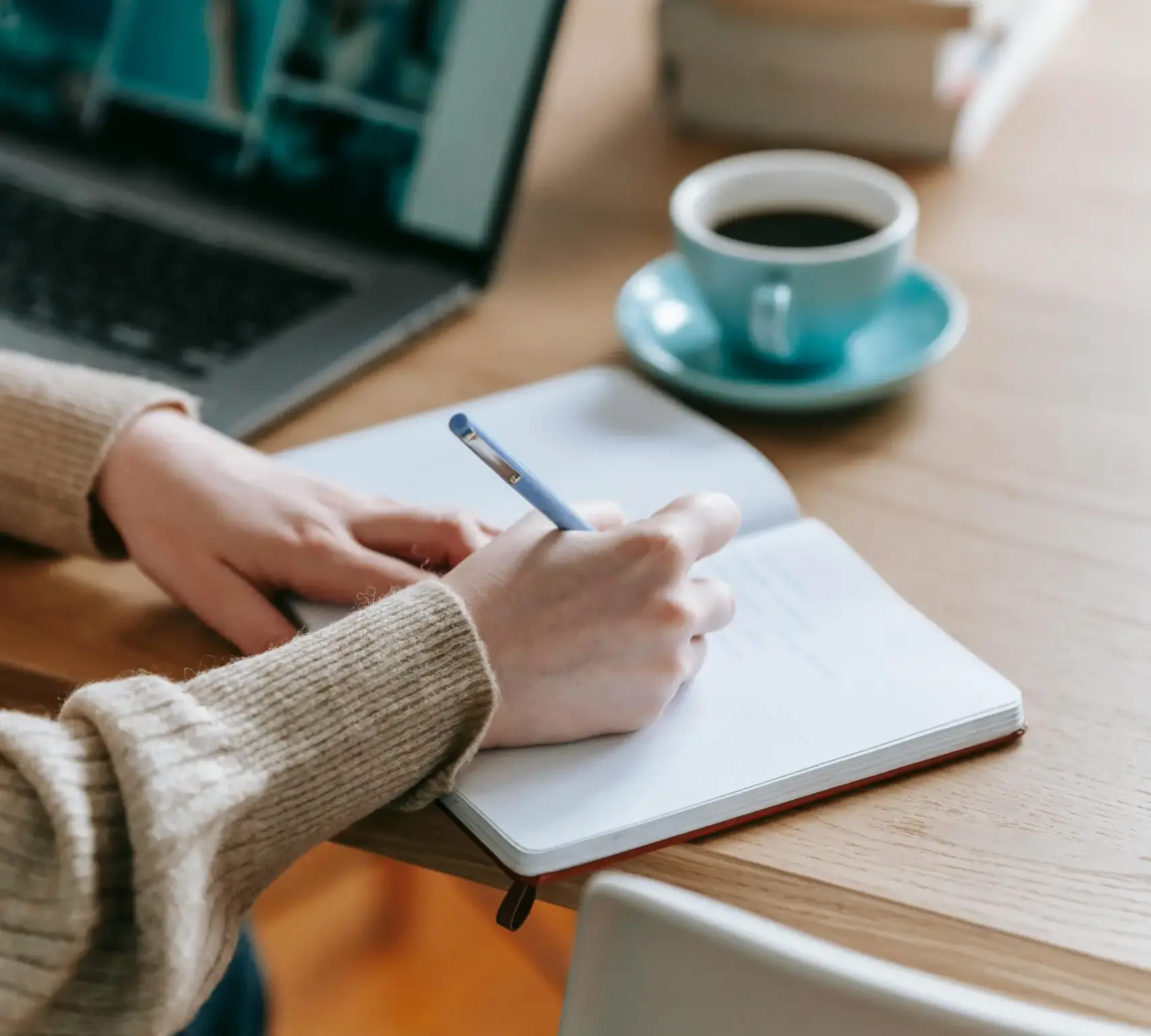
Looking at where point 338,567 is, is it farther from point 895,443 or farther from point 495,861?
point 895,443

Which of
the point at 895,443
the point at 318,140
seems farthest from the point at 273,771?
the point at 318,140

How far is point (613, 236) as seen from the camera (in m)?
0.96

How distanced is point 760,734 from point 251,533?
0.25 metres

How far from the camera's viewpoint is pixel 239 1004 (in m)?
0.92

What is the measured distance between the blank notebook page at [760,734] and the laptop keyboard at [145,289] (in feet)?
1.26

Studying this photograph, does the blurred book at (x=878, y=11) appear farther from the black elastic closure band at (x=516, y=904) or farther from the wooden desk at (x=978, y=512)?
the black elastic closure band at (x=516, y=904)

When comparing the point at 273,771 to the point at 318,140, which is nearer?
the point at 273,771

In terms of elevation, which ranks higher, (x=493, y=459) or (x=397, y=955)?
(x=493, y=459)

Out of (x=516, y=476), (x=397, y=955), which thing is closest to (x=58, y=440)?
(x=516, y=476)

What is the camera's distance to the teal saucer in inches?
29.7

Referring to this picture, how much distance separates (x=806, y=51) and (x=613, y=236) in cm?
22

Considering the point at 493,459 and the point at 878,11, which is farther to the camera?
the point at 878,11

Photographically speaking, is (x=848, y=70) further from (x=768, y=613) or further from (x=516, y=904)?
(x=516, y=904)

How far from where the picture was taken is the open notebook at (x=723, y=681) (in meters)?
0.51
